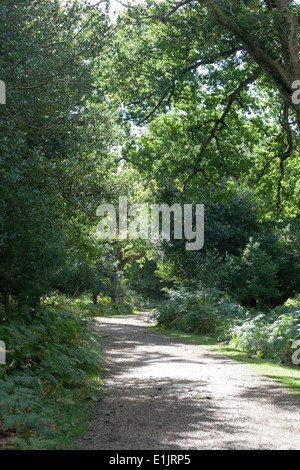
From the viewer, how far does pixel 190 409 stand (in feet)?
20.3

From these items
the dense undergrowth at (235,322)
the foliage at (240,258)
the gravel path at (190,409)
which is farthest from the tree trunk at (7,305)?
the foliage at (240,258)

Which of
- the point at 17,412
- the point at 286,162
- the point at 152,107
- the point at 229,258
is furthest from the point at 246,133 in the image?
the point at 17,412

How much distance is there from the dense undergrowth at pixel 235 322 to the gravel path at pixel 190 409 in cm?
120

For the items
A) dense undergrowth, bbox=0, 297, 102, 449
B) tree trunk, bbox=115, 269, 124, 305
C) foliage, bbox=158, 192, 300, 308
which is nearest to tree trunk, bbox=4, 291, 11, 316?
dense undergrowth, bbox=0, 297, 102, 449

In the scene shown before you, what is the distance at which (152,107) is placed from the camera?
1540 centimetres

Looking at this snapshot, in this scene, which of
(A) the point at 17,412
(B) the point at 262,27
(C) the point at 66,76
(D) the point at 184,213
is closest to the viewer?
(A) the point at 17,412

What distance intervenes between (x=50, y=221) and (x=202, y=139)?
836 centimetres

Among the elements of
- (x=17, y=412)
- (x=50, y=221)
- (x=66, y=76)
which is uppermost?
(x=66, y=76)

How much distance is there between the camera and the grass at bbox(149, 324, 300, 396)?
8266 mm

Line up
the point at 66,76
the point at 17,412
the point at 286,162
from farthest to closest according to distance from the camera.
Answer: the point at 286,162 < the point at 66,76 < the point at 17,412

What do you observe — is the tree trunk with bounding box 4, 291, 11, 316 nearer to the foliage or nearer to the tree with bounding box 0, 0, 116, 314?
the tree with bounding box 0, 0, 116, 314

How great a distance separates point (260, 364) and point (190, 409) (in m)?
4.57

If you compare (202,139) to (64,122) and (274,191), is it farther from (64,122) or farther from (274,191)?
(64,122)

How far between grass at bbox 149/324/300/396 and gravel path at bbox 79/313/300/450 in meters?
0.25
